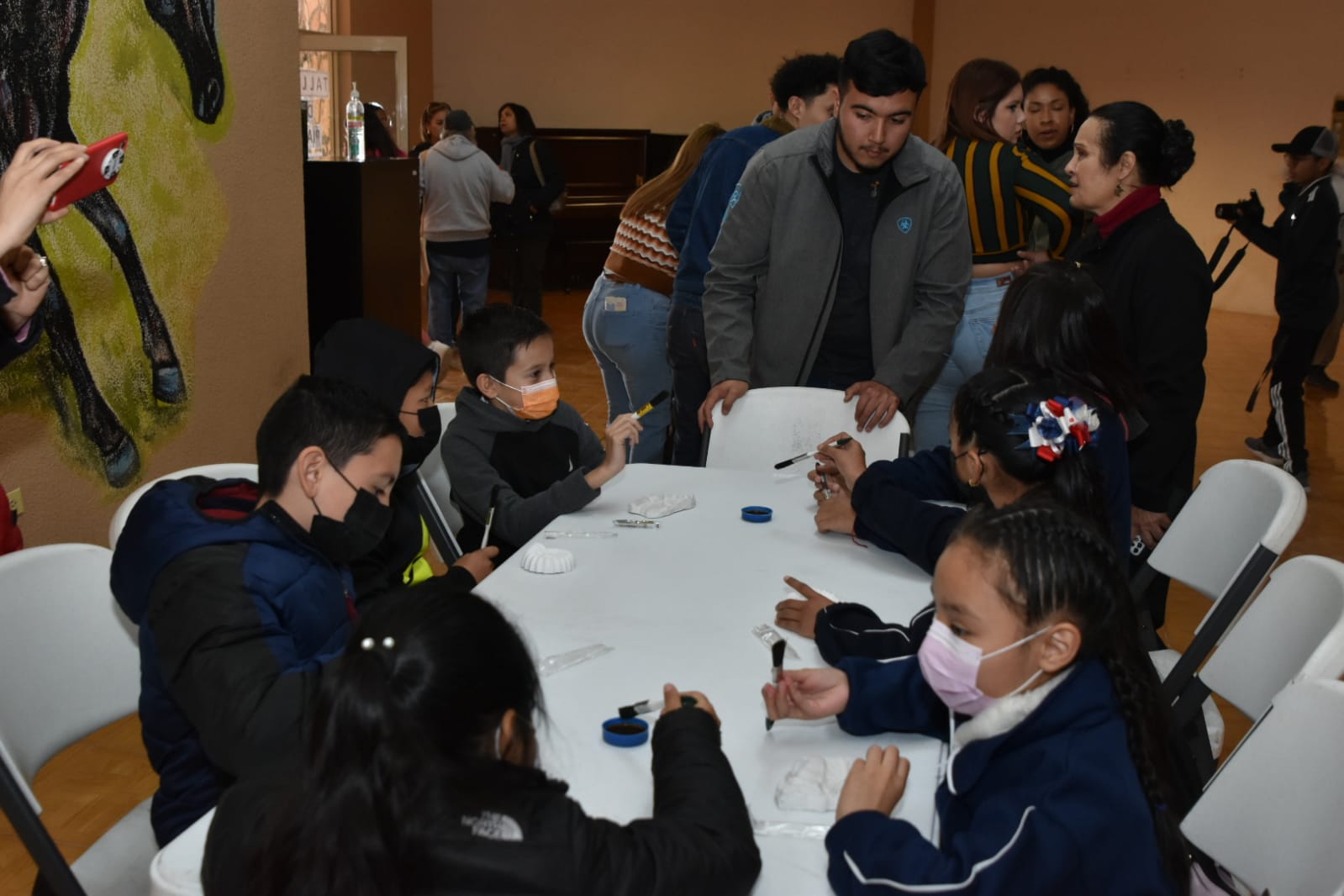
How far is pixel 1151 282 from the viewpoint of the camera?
2.67m

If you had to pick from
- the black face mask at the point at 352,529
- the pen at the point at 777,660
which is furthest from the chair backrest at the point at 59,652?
the pen at the point at 777,660

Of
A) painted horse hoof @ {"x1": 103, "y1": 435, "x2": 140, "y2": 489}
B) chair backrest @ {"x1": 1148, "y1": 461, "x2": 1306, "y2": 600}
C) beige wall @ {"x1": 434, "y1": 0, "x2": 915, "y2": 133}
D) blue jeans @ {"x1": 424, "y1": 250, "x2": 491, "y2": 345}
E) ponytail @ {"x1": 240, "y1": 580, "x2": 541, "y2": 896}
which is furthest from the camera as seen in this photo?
beige wall @ {"x1": 434, "y1": 0, "x2": 915, "y2": 133}

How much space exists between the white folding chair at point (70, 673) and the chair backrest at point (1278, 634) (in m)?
1.58

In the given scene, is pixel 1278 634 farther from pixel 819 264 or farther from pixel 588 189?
pixel 588 189

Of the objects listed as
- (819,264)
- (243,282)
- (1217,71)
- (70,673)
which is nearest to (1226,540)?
(819,264)

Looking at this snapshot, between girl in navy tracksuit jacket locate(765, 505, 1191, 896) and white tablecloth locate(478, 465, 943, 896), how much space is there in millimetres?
48

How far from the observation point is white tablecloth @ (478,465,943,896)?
1.34 meters

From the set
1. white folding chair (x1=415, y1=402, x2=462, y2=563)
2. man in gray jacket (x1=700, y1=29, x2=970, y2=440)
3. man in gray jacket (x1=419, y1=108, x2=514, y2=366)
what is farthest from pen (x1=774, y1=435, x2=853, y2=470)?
man in gray jacket (x1=419, y1=108, x2=514, y2=366)

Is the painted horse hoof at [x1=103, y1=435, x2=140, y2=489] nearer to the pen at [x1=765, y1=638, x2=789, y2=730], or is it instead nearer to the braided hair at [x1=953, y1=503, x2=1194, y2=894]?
the pen at [x1=765, y1=638, x2=789, y2=730]

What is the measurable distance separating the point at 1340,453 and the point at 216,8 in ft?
18.5

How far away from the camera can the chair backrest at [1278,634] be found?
1655 mm

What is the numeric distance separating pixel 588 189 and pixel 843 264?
27.0 ft

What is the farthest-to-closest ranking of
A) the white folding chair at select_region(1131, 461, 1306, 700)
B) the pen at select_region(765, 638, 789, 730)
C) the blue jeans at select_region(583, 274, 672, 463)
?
the blue jeans at select_region(583, 274, 672, 463), the white folding chair at select_region(1131, 461, 1306, 700), the pen at select_region(765, 638, 789, 730)

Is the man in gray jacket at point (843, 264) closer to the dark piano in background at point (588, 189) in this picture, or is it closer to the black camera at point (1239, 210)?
the black camera at point (1239, 210)
